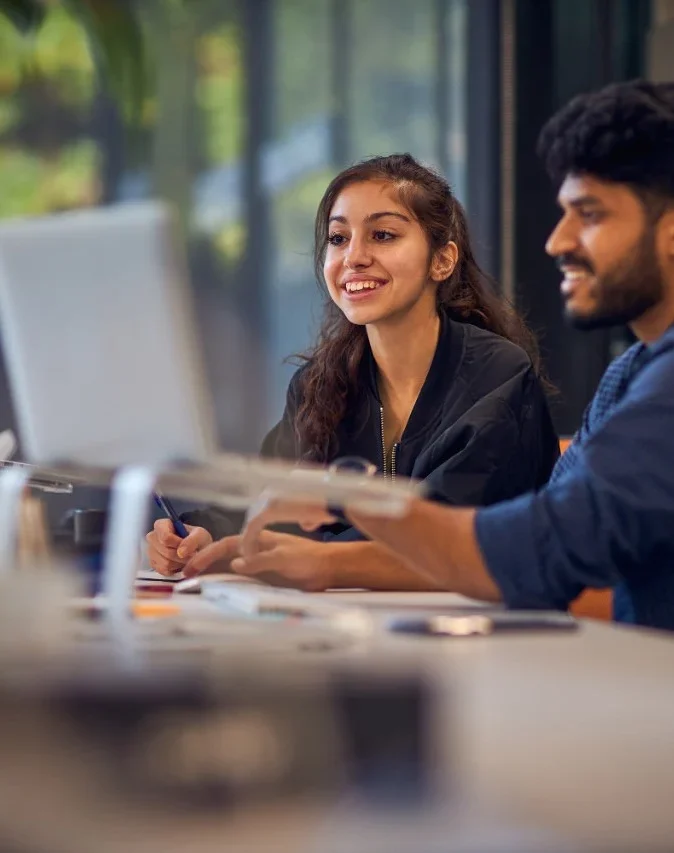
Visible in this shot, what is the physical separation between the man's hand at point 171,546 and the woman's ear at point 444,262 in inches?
28.3

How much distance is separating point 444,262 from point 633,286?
86 cm

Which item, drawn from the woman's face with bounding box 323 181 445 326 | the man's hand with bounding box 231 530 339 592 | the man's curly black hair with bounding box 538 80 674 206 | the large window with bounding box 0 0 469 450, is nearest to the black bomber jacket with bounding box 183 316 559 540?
the woman's face with bounding box 323 181 445 326

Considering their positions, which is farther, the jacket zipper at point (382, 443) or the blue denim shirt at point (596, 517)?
the jacket zipper at point (382, 443)

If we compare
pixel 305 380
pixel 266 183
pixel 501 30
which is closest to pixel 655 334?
pixel 305 380

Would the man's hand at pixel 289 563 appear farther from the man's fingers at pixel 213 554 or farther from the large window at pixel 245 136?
the large window at pixel 245 136

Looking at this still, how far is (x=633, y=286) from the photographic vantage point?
1.54 meters

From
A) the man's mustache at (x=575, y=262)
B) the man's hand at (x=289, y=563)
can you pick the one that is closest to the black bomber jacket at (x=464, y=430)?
the man's hand at (x=289, y=563)

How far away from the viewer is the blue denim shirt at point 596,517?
138 centimetres

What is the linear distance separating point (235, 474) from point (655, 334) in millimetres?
672

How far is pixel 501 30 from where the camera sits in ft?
12.5

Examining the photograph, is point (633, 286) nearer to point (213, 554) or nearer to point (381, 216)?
point (213, 554)

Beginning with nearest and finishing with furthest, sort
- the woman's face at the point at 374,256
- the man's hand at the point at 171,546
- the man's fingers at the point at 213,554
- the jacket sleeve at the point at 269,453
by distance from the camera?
1. the man's fingers at the point at 213,554
2. the man's hand at the point at 171,546
3. the jacket sleeve at the point at 269,453
4. the woman's face at the point at 374,256

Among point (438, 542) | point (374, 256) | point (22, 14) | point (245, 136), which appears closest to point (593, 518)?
point (438, 542)

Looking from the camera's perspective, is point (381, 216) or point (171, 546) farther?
point (381, 216)
